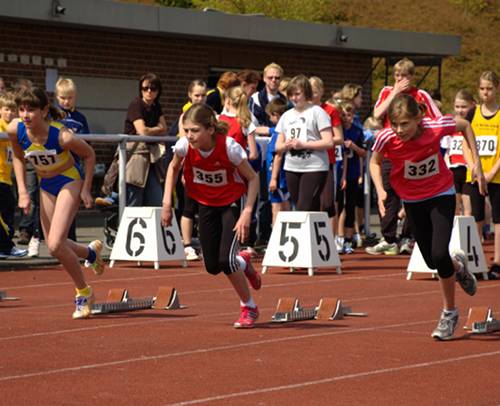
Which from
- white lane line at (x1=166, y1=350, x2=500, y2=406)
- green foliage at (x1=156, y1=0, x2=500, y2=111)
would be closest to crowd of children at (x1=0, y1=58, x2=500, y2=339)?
white lane line at (x1=166, y1=350, x2=500, y2=406)

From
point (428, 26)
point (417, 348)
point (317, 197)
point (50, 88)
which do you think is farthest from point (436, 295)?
point (428, 26)

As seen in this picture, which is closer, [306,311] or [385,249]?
[306,311]

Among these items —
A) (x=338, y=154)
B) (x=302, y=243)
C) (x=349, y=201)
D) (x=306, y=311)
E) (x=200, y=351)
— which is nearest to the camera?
(x=200, y=351)

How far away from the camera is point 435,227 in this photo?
A: 10.4 meters

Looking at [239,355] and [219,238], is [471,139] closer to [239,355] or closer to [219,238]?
[219,238]

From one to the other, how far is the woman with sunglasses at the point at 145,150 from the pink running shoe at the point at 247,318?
6611 mm

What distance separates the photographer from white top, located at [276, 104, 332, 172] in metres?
15.7

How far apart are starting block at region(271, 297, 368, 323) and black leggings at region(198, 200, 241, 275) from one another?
1.85 ft

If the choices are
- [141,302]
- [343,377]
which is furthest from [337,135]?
[343,377]

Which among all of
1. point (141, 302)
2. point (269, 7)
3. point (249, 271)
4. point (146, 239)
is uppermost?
point (269, 7)

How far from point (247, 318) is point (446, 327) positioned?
63.6 inches

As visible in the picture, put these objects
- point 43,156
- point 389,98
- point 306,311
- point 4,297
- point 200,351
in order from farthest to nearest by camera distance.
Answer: point 389,98 < point 4,297 < point 43,156 < point 306,311 < point 200,351

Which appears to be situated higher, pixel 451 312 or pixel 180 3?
pixel 180 3

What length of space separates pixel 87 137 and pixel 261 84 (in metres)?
4.73
